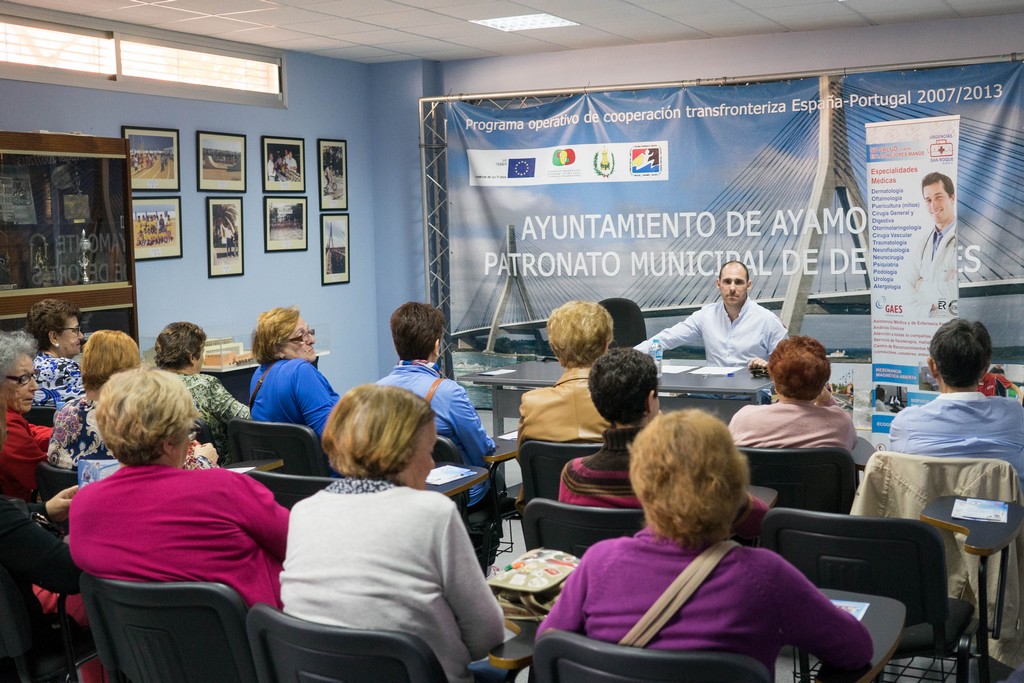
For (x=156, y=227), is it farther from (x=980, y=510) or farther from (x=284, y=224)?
(x=980, y=510)

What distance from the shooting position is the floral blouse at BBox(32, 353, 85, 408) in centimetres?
469

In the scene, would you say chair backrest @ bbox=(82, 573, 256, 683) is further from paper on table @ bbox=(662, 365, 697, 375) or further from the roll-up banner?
the roll-up banner

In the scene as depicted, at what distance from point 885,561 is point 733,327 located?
12.3 ft

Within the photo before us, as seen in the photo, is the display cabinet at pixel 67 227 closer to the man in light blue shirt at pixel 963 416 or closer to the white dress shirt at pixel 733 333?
the white dress shirt at pixel 733 333

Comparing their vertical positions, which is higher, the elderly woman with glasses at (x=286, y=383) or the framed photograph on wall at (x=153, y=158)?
the framed photograph on wall at (x=153, y=158)

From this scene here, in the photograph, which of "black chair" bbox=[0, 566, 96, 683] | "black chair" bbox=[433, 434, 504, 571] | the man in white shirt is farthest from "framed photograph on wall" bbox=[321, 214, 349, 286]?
"black chair" bbox=[0, 566, 96, 683]

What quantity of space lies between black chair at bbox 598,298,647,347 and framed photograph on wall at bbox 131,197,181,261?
2981mm

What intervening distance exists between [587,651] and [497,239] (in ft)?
22.1

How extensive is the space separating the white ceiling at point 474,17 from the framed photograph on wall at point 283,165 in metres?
0.72

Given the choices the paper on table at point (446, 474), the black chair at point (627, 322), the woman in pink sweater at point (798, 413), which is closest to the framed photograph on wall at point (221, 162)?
the black chair at point (627, 322)

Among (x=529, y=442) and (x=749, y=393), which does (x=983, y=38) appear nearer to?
(x=749, y=393)

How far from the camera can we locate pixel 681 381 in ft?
17.8

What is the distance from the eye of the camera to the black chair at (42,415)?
4.33m

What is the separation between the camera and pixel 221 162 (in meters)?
7.41
